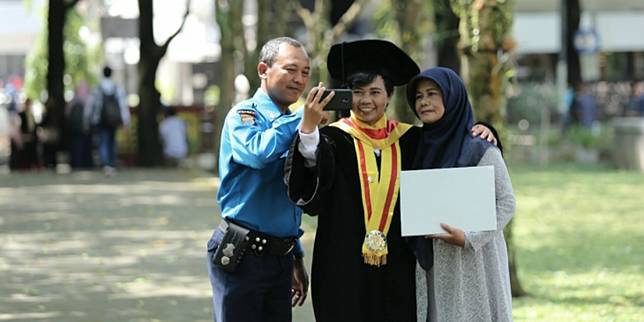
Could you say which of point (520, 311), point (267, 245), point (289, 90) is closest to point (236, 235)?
point (267, 245)

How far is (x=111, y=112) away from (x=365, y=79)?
17736mm

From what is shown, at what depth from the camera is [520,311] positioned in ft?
35.2

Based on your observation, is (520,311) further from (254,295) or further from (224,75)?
A: (224,75)

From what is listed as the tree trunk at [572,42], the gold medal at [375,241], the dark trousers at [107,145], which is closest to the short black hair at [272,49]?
the gold medal at [375,241]

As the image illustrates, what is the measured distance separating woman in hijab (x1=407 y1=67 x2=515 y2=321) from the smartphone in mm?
430

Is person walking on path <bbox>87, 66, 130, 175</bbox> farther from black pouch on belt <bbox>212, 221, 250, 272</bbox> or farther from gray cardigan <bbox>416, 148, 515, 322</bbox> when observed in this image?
gray cardigan <bbox>416, 148, 515, 322</bbox>

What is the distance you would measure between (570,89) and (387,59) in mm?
31103

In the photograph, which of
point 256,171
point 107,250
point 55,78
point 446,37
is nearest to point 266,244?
point 256,171

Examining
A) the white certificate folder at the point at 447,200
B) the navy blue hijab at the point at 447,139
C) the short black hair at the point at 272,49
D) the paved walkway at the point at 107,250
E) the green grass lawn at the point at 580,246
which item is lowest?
the green grass lawn at the point at 580,246

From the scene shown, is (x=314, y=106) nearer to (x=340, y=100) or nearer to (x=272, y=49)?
(x=340, y=100)

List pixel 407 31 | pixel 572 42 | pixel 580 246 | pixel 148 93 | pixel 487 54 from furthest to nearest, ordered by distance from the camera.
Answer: pixel 572 42
pixel 148 93
pixel 407 31
pixel 580 246
pixel 487 54

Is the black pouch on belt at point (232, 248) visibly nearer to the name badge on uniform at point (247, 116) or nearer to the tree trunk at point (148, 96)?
the name badge on uniform at point (247, 116)

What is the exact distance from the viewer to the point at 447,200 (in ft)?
20.0

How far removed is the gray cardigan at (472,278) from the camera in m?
6.21
